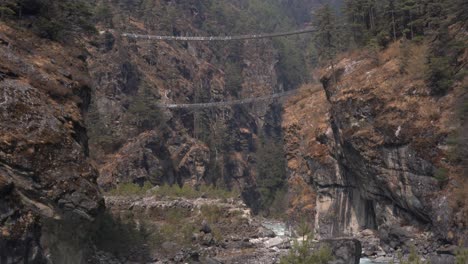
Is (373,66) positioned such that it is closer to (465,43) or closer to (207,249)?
(465,43)

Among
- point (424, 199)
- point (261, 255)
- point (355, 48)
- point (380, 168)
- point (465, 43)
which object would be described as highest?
point (355, 48)

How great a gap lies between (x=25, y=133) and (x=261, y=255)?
879 inches

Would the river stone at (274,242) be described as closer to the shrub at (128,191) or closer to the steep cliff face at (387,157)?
the steep cliff face at (387,157)

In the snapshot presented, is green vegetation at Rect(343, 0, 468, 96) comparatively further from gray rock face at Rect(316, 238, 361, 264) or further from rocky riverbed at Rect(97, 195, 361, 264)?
rocky riverbed at Rect(97, 195, 361, 264)

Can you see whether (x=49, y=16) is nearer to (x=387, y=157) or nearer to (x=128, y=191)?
(x=128, y=191)

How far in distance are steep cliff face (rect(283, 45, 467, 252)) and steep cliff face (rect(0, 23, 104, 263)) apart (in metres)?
24.0

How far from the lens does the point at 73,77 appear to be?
2830 cm

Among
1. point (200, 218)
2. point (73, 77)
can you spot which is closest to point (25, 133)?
point (73, 77)

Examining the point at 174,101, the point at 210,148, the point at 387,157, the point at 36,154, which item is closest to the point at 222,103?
the point at 210,148

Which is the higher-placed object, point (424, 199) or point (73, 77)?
point (73, 77)

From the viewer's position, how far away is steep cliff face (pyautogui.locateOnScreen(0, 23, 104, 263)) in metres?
18.3

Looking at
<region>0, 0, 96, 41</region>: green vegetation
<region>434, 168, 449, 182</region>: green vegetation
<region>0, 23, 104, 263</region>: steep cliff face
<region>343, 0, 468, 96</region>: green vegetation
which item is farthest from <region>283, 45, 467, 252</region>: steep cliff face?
<region>0, 0, 96, 41</region>: green vegetation

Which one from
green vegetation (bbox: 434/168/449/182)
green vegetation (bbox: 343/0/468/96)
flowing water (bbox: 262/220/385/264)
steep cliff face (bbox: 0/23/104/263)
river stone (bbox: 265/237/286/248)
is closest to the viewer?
steep cliff face (bbox: 0/23/104/263)

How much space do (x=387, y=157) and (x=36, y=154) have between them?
2821 cm
